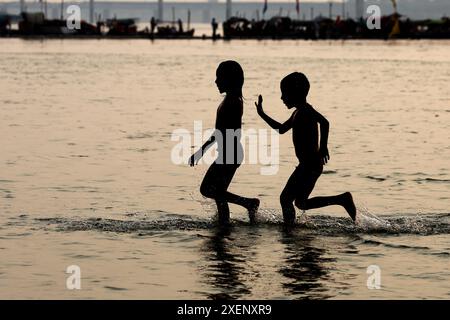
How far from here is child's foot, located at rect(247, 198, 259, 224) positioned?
13575 millimetres

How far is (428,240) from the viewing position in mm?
13266

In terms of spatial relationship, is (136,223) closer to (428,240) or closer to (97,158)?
(428,240)

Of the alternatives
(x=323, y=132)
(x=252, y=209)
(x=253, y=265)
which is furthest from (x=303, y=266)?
(x=252, y=209)

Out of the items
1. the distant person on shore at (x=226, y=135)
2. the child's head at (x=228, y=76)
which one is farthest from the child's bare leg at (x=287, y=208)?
the child's head at (x=228, y=76)

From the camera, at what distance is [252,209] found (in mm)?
13750

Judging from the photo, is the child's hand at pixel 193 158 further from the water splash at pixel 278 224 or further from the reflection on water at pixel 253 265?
the water splash at pixel 278 224

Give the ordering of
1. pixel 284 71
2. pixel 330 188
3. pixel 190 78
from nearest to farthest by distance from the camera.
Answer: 1. pixel 330 188
2. pixel 190 78
3. pixel 284 71

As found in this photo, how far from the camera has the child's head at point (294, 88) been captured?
12.6 meters

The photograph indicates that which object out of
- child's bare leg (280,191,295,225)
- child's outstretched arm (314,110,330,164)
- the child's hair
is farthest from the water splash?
the child's hair

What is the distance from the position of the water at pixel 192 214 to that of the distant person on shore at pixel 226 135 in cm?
58

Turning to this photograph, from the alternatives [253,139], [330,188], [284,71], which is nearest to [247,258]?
[330,188]

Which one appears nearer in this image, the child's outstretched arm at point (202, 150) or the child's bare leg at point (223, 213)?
the child's outstretched arm at point (202, 150)

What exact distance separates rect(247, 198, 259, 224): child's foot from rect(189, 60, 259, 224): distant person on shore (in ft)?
→ 0.82

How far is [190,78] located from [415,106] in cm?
1729
